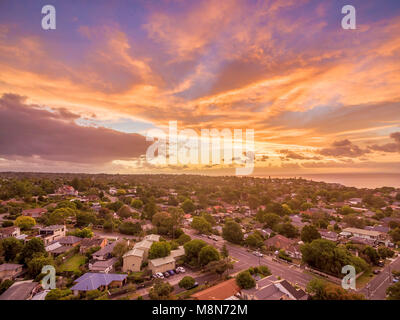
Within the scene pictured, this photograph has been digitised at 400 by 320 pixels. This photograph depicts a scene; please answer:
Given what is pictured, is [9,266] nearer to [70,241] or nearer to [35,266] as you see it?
[35,266]

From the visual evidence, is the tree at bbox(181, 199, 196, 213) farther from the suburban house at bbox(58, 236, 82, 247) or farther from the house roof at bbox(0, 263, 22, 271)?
the house roof at bbox(0, 263, 22, 271)

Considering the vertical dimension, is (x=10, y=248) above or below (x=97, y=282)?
above

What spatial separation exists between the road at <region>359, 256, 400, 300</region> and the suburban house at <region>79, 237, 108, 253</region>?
22.2m

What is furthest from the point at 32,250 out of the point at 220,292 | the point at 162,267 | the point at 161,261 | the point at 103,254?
the point at 220,292

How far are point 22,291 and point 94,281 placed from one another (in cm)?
411

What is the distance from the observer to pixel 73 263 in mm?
18688

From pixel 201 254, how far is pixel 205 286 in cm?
278

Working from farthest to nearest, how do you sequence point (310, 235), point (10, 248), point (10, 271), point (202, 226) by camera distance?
point (202, 226)
point (310, 235)
point (10, 248)
point (10, 271)

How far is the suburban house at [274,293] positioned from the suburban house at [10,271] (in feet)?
53.8
